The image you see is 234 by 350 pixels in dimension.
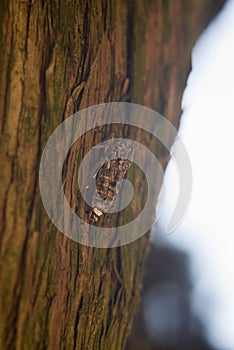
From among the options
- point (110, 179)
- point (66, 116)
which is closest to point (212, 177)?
point (110, 179)

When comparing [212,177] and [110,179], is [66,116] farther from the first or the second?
[212,177]

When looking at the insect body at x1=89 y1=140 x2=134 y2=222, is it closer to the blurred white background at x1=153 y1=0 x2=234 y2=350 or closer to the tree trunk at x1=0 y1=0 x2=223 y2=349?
the tree trunk at x1=0 y1=0 x2=223 y2=349

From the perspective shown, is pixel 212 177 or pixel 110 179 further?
pixel 212 177

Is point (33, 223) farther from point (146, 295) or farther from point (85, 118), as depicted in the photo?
point (146, 295)

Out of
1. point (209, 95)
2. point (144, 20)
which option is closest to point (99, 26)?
point (144, 20)

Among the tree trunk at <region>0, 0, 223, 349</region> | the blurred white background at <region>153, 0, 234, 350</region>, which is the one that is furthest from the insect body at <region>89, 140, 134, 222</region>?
the blurred white background at <region>153, 0, 234, 350</region>

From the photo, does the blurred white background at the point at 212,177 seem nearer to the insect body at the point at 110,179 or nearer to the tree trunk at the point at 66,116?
the tree trunk at the point at 66,116
